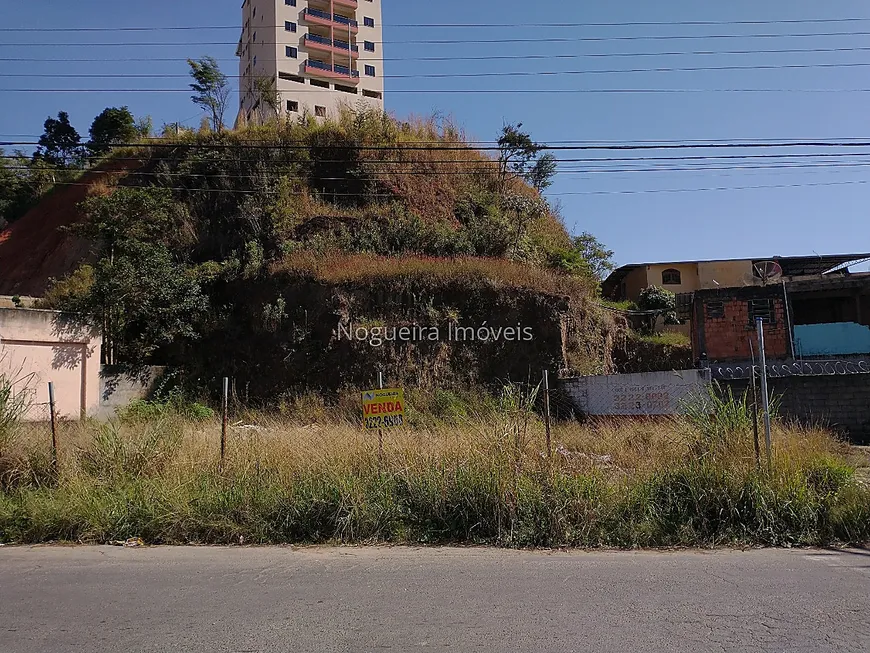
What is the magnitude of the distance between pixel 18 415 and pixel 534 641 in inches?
331

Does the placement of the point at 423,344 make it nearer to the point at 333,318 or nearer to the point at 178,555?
the point at 333,318

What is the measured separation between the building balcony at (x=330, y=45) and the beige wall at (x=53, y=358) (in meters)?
36.8

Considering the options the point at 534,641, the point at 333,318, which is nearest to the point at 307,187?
the point at 333,318

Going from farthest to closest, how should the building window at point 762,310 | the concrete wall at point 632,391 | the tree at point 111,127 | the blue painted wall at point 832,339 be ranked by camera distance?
1. the tree at point 111,127
2. the blue painted wall at point 832,339
3. the building window at point 762,310
4. the concrete wall at point 632,391

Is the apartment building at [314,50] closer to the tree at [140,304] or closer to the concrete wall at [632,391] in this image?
the tree at [140,304]

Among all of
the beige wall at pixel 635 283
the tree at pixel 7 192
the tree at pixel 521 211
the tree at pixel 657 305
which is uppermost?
the tree at pixel 7 192

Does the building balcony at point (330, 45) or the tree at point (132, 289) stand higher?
the building balcony at point (330, 45)

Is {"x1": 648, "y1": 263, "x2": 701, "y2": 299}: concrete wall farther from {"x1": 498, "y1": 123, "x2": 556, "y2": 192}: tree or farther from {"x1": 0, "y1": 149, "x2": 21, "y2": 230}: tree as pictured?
{"x1": 0, "y1": 149, "x2": 21, "y2": 230}: tree

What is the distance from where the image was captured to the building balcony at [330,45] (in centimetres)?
4612

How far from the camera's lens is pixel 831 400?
13.6 meters

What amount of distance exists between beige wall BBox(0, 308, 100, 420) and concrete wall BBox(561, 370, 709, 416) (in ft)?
41.1

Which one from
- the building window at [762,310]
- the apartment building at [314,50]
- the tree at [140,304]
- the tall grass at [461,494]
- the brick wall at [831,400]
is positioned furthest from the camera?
the apartment building at [314,50]

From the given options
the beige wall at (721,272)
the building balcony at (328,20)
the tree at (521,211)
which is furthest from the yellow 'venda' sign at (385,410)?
the building balcony at (328,20)

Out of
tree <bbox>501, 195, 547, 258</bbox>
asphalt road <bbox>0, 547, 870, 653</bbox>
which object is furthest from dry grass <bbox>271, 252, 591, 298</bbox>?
asphalt road <bbox>0, 547, 870, 653</bbox>
